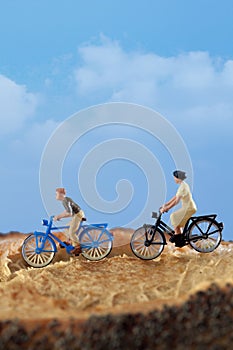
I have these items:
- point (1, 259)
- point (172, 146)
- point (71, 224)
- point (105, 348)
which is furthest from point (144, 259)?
point (105, 348)

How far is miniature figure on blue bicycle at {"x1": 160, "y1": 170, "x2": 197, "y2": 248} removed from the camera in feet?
29.0

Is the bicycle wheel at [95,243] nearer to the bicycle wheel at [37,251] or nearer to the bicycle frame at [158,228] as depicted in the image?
the bicycle wheel at [37,251]

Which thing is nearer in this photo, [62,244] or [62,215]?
[62,215]

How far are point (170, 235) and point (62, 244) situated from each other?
1.79m

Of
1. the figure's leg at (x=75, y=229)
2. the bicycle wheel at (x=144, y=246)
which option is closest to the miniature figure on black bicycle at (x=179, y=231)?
the bicycle wheel at (x=144, y=246)

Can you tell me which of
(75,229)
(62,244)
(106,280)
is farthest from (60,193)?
(106,280)

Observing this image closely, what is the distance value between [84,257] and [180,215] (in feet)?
6.05

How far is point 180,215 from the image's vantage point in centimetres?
895

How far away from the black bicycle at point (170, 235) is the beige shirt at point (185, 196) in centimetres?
24

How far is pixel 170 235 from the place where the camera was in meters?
9.17

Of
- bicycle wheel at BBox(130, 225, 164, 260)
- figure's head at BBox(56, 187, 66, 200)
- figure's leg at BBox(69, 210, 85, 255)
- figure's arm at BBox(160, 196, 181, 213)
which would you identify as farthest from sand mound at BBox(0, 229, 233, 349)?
figure's head at BBox(56, 187, 66, 200)

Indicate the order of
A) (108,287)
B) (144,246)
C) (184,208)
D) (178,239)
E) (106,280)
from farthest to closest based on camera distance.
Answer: (144,246) < (178,239) < (184,208) < (106,280) < (108,287)

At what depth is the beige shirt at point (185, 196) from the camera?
8836 millimetres

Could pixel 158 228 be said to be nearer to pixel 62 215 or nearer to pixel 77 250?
pixel 77 250
